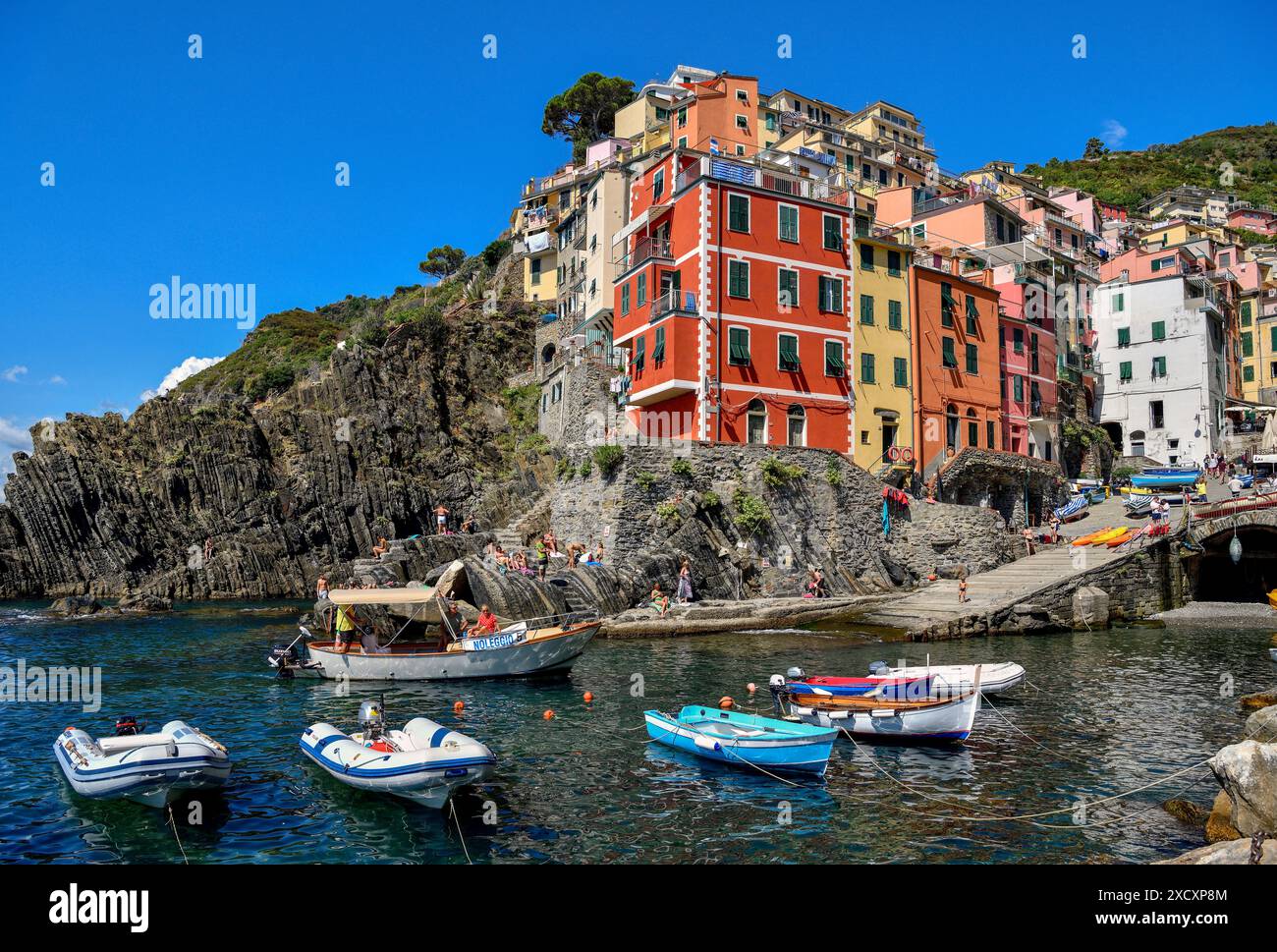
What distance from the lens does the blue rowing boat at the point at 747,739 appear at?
1395 centimetres

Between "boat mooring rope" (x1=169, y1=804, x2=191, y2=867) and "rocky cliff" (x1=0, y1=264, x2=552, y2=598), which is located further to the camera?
"rocky cliff" (x1=0, y1=264, x2=552, y2=598)

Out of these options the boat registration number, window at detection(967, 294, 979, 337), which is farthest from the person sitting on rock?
window at detection(967, 294, 979, 337)

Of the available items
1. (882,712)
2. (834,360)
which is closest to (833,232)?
(834,360)

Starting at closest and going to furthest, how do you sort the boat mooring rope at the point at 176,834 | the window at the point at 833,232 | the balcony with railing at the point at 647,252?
the boat mooring rope at the point at 176,834, the balcony with railing at the point at 647,252, the window at the point at 833,232

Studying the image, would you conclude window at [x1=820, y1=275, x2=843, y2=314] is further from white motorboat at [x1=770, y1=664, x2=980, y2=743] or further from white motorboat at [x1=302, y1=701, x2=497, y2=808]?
white motorboat at [x1=302, y1=701, x2=497, y2=808]

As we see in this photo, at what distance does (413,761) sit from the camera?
40.3 feet

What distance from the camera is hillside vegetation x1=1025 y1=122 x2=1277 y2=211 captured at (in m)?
118

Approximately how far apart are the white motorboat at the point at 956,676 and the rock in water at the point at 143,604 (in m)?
41.0

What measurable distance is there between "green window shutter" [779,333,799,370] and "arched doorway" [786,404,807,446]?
195cm

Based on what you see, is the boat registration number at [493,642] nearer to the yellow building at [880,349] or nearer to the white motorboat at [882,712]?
the white motorboat at [882,712]

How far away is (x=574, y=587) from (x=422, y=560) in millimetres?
12176

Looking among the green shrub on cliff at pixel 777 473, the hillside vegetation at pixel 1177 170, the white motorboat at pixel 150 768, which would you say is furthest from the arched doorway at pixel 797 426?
the hillside vegetation at pixel 1177 170
